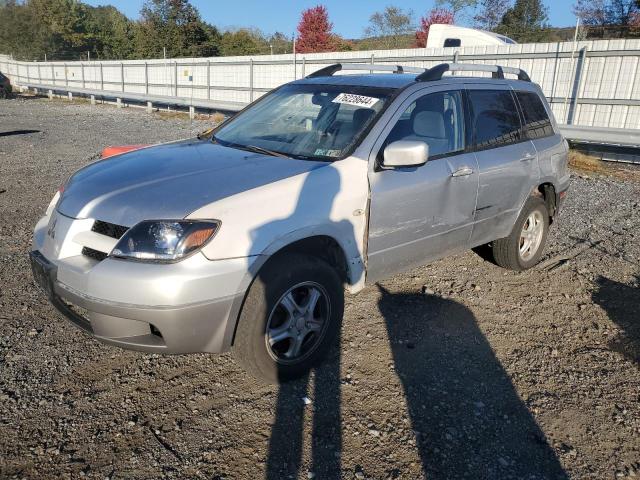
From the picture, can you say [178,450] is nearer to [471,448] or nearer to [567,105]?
[471,448]

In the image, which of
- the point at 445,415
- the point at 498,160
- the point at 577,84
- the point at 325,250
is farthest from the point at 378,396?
the point at 577,84

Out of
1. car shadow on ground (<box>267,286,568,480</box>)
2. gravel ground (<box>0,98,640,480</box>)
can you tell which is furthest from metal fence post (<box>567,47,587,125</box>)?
car shadow on ground (<box>267,286,568,480</box>)

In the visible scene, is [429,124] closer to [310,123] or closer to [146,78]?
[310,123]

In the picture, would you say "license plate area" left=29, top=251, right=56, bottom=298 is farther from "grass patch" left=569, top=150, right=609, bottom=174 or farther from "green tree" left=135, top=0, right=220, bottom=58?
"green tree" left=135, top=0, right=220, bottom=58

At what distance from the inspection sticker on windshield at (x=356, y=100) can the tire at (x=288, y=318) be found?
49.1 inches

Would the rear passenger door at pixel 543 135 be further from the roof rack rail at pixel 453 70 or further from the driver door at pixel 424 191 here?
the driver door at pixel 424 191

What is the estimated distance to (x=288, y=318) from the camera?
3051 mm

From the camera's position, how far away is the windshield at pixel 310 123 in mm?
3512

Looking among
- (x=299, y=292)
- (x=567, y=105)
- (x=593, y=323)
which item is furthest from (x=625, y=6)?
(x=299, y=292)

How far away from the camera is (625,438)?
278 cm

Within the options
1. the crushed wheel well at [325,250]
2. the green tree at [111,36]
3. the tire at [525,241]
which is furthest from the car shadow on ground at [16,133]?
the green tree at [111,36]

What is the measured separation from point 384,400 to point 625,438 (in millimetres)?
1272

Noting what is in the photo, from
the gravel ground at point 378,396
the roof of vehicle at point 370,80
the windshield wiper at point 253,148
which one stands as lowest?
the gravel ground at point 378,396

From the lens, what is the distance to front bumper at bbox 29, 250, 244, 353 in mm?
2582
